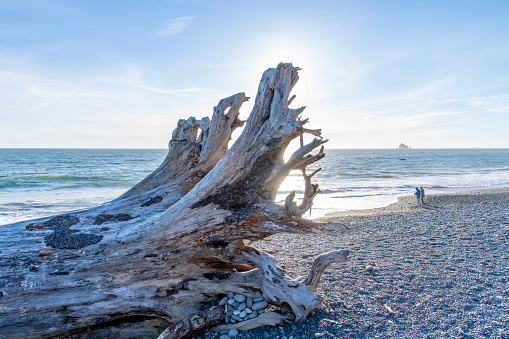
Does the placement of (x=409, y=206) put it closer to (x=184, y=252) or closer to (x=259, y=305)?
(x=259, y=305)

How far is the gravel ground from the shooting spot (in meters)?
4.09

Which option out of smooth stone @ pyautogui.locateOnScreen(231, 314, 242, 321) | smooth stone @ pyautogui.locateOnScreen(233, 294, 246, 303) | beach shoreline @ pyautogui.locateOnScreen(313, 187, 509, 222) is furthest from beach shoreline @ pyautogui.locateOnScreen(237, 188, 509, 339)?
beach shoreline @ pyautogui.locateOnScreen(313, 187, 509, 222)

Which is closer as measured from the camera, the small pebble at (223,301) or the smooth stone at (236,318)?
the smooth stone at (236,318)

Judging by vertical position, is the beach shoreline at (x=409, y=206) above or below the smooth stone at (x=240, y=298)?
below

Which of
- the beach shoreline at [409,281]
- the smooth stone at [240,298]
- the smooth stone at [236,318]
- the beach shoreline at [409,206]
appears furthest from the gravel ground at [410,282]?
the beach shoreline at [409,206]

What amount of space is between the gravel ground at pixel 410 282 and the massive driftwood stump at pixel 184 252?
590mm

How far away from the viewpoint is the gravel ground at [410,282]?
4090 mm

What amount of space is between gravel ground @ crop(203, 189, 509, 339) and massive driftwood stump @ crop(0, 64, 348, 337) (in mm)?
590

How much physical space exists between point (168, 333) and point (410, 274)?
4478 millimetres

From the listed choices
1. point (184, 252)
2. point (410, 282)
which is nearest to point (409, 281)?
point (410, 282)

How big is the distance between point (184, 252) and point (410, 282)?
13.1 feet

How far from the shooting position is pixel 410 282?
5434mm

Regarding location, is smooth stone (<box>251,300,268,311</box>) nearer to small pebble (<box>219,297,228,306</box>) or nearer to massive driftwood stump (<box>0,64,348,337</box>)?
massive driftwood stump (<box>0,64,348,337</box>)

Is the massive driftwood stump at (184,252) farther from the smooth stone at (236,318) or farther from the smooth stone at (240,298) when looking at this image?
the smooth stone at (236,318)
